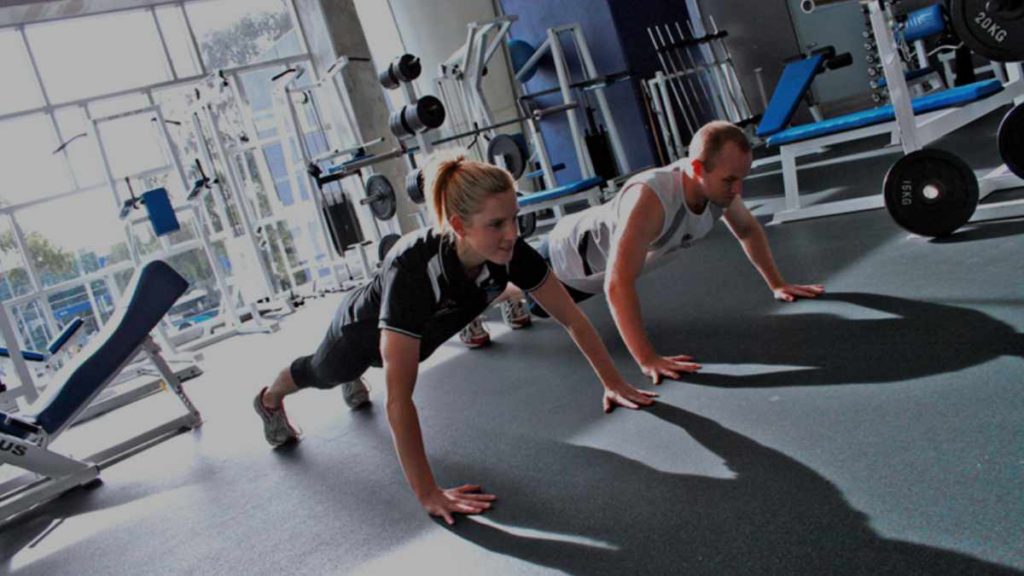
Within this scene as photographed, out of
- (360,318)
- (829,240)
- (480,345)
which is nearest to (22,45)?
(480,345)

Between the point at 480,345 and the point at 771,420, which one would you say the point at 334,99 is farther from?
the point at 771,420

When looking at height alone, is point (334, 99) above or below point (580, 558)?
above

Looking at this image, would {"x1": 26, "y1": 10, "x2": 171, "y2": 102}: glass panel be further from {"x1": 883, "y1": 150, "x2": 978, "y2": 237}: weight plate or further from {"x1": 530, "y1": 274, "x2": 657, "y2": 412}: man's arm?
{"x1": 883, "y1": 150, "x2": 978, "y2": 237}: weight plate

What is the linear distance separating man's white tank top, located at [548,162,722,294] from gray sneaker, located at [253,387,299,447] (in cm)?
114

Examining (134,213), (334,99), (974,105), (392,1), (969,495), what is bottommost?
(969,495)

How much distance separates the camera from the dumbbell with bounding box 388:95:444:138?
555 cm

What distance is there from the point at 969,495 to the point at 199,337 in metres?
7.20

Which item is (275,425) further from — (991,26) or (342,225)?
(342,225)

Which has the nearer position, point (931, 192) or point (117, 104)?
point (931, 192)

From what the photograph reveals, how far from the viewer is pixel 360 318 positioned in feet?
6.85

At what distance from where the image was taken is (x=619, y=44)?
298 inches

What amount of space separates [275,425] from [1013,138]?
111 inches

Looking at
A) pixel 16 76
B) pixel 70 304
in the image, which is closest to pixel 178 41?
pixel 16 76

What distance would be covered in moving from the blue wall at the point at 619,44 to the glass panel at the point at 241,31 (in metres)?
2.87
